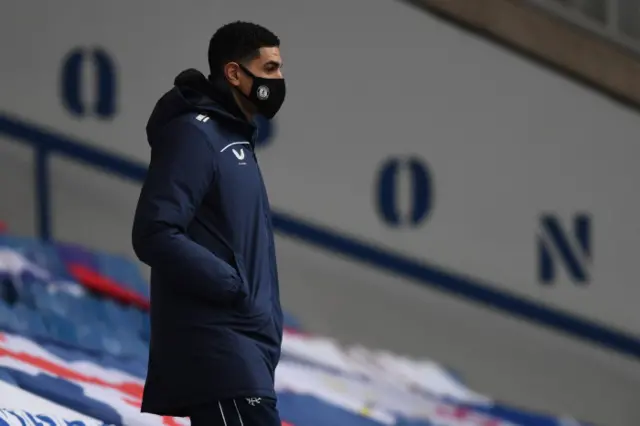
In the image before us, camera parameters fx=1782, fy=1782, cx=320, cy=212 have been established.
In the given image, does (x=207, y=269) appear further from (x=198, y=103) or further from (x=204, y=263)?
(x=198, y=103)

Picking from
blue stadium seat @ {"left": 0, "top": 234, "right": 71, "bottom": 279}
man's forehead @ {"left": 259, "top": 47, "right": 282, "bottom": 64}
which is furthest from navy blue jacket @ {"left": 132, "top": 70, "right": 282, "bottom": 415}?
blue stadium seat @ {"left": 0, "top": 234, "right": 71, "bottom": 279}

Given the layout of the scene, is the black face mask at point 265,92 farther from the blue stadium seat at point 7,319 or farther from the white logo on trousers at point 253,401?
the blue stadium seat at point 7,319

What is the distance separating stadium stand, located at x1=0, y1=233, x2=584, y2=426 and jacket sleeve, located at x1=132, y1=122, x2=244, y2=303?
3.22 ft

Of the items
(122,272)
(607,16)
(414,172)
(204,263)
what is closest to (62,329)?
(122,272)

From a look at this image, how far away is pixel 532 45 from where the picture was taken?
7176 millimetres

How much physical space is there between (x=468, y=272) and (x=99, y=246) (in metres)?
1.54

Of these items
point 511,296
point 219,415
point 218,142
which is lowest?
point 219,415

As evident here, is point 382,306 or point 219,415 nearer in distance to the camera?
point 219,415

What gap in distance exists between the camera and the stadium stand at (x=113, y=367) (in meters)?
3.96

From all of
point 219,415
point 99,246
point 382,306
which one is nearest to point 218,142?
point 219,415

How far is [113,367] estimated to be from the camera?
4551 mm

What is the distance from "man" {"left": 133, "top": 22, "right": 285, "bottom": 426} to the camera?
269cm

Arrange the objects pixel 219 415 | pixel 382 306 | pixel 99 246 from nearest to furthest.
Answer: pixel 219 415
pixel 99 246
pixel 382 306

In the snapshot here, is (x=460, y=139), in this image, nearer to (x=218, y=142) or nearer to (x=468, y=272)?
(x=468, y=272)
